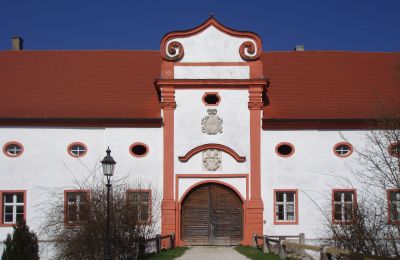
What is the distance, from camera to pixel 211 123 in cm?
2392

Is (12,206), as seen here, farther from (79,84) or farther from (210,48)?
(210,48)

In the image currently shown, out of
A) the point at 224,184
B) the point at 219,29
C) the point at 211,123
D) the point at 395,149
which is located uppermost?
the point at 219,29

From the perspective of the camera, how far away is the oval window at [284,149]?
24.2 m

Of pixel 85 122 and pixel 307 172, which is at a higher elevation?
pixel 85 122

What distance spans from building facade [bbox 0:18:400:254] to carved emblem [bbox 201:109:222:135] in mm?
39

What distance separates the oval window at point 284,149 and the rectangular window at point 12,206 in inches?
401

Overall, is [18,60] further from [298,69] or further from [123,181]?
[298,69]

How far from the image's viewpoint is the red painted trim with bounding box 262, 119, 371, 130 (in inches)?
954

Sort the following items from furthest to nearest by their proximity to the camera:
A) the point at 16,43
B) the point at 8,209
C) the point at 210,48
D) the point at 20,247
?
the point at 16,43 < the point at 210,48 < the point at 8,209 < the point at 20,247

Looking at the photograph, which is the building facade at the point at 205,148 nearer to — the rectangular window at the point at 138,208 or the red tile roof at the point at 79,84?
the red tile roof at the point at 79,84

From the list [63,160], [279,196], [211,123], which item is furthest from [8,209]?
[279,196]

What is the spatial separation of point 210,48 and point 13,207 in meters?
9.97

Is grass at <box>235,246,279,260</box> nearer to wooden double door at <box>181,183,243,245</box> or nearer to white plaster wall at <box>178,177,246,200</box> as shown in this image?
wooden double door at <box>181,183,243,245</box>

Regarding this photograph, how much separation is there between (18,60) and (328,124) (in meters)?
14.3
